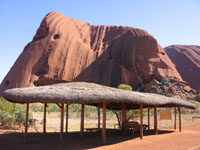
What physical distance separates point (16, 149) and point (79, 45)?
1971 inches

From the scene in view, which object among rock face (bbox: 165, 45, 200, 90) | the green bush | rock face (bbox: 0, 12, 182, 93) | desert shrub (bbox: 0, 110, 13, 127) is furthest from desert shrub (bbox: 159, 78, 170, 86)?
desert shrub (bbox: 0, 110, 13, 127)

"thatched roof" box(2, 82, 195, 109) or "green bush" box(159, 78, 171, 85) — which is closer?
"thatched roof" box(2, 82, 195, 109)

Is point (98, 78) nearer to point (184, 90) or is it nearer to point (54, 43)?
point (54, 43)

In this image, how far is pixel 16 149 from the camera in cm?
904

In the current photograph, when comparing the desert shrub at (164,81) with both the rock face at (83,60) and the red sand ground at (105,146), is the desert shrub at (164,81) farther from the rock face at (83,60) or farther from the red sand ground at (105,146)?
the red sand ground at (105,146)

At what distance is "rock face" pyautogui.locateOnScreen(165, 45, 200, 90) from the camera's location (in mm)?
69531

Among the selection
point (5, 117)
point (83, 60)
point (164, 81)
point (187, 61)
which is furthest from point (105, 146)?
point (187, 61)

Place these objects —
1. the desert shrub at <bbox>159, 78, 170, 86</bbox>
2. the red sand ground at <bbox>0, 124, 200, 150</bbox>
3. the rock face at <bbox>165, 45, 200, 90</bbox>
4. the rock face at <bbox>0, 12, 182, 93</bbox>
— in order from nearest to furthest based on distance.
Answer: the red sand ground at <bbox>0, 124, 200, 150</bbox> → the desert shrub at <bbox>159, 78, 170, 86</bbox> → the rock face at <bbox>0, 12, 182, 93</bbox> → the rock face at <bbox>165, 45, 200, 90</bbox>

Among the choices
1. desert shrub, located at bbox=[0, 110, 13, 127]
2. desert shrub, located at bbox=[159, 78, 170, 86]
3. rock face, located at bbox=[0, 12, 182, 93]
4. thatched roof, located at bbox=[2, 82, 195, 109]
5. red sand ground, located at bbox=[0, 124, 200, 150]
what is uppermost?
rock face, located at bbox=[0, 12, 182, 93]

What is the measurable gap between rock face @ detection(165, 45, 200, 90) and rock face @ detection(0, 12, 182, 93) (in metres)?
21.0

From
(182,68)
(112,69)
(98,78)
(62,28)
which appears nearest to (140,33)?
(112,69)

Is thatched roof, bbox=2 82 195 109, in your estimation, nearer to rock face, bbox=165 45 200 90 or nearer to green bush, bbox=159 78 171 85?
green bush, bbox=159 78 171 85

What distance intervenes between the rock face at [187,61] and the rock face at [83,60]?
68.8 ft

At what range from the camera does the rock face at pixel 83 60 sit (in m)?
49.2
